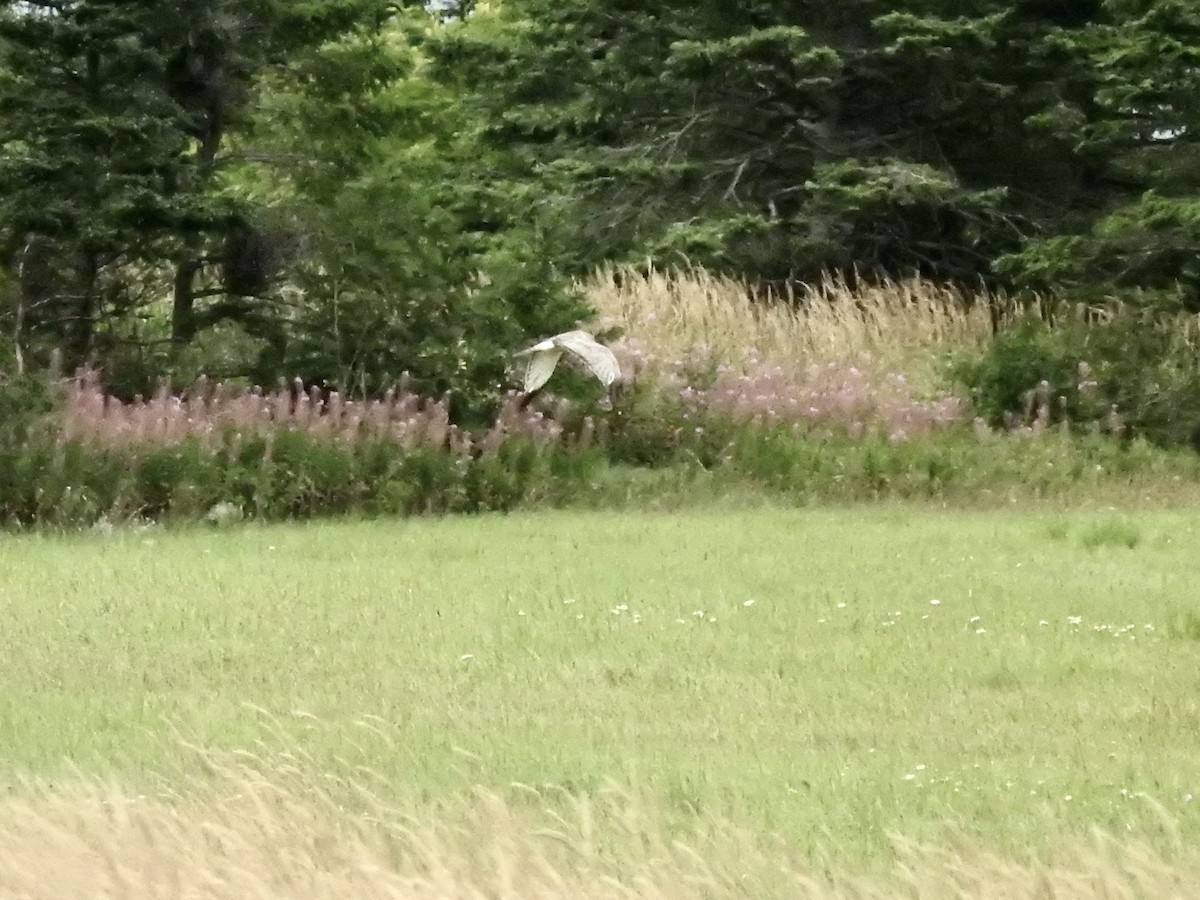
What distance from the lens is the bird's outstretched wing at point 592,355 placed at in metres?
13.2

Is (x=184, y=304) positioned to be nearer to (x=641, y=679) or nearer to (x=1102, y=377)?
(x=1102, y=377)

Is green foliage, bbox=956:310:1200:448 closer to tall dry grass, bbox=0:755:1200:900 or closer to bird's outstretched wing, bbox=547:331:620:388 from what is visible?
bird's outstretched wing, bbox=547:331:620:388

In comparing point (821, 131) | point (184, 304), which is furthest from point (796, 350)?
point (821, 131)

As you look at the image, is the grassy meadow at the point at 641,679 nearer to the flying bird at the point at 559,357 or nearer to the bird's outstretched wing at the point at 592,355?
the flying bird at the point at 559,357

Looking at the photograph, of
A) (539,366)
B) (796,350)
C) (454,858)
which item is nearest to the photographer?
(454,858)

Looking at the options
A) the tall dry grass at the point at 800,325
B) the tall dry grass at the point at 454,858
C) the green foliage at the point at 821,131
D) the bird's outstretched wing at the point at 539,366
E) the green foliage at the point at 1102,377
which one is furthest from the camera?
the green foliage at the point at 821,131

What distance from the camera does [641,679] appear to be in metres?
6.79

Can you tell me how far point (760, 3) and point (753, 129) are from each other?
1582mm

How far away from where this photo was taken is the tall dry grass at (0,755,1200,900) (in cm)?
419

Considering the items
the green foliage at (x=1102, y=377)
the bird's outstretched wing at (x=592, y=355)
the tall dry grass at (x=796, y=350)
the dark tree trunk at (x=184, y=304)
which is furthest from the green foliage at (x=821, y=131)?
the dark tree trunk at (x=184, y=304)

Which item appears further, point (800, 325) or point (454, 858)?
point (800, 325)

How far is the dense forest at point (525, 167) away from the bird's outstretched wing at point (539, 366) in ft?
0.76

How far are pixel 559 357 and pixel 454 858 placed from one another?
9104 mm

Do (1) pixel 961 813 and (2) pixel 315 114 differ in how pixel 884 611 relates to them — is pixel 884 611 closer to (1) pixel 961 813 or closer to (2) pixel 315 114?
(1) pixel 961 813
